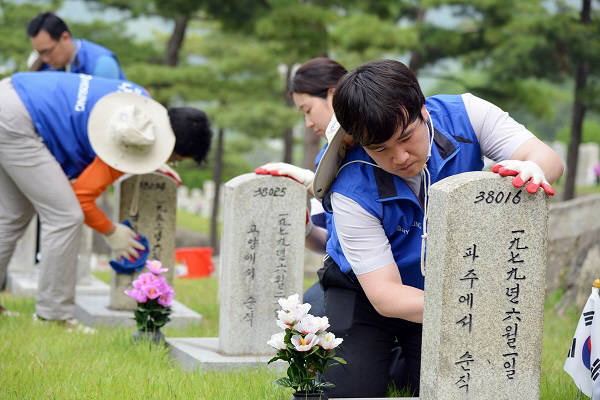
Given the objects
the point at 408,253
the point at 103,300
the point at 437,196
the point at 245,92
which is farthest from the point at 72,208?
the point at 245,92

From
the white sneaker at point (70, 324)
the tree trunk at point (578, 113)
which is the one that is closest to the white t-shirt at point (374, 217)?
the white sneaker at point (70, 324)

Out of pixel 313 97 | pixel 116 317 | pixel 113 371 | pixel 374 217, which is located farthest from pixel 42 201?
pixel 374 217

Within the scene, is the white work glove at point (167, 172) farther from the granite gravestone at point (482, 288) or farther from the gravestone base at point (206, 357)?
the granite gravestone at point (482, 288)

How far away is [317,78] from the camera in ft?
15.0

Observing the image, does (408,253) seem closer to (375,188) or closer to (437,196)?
(375,188)

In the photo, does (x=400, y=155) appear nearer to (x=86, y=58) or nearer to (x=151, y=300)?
(x=151, y=300)

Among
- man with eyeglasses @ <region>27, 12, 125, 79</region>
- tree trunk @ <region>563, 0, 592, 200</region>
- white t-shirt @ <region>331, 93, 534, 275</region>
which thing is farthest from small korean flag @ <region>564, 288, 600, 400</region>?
tree trunk @ <region>563, 0, 592, 200</region>

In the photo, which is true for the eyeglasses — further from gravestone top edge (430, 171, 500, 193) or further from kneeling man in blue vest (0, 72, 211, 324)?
gravestone top edge (430, 171, 500, 193)

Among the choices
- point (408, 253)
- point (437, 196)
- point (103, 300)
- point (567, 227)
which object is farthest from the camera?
point (567, 227)

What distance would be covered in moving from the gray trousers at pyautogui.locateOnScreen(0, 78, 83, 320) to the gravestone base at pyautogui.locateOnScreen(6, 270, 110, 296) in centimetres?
165

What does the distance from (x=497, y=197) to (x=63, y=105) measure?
3234 millimetres

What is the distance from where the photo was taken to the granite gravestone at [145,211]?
6.04 meters

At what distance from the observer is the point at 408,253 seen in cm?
339

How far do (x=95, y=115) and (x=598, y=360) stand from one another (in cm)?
333
